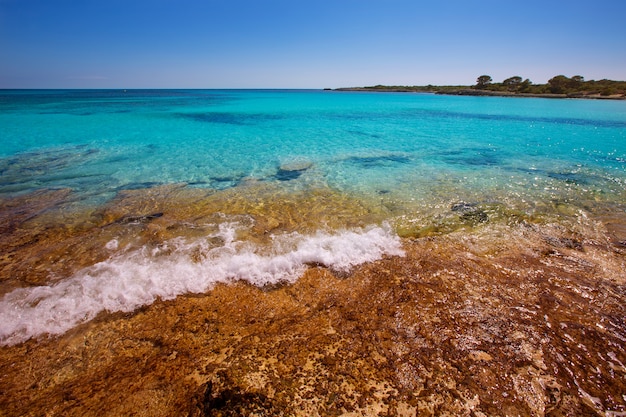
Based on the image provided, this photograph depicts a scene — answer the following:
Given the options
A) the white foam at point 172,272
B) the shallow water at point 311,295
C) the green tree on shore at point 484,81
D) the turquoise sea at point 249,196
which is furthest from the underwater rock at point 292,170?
Answer: the green tree on shore at point 484,81

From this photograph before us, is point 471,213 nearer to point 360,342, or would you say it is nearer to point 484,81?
point 360,342

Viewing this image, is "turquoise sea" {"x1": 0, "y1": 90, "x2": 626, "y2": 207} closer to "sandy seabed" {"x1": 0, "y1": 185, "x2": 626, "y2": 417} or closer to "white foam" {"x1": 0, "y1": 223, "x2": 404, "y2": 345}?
"white foam" {"x1": 0, "y1": 223, "x2": 404, "y2": 345}

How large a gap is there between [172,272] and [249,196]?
16.3 feet

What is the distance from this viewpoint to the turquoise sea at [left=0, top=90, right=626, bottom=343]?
Result: 5785mm

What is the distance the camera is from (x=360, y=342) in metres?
4.25

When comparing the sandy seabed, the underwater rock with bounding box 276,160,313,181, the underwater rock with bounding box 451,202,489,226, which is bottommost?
the sandy seabed

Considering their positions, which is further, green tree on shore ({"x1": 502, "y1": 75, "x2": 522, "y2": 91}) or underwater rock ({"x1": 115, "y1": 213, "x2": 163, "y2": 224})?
green tree on shore ({"x1": 502, "y1": 75, "x2": 522, "y2": 91})

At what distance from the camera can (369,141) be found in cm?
2231

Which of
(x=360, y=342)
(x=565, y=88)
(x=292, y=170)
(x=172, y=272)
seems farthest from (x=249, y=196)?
(x=565, y=88)

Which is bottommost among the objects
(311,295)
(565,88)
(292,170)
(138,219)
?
(311,295)

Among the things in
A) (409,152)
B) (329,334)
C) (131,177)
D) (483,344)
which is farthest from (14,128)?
(483,344)

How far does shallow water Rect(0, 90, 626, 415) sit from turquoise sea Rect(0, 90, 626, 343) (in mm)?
72

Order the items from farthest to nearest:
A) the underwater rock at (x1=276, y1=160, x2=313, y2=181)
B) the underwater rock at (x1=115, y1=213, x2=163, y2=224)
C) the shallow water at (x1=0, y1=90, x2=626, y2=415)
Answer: the underwater rock at (x1=276, y1=160, x2=313, y2=181) → the underwater rock at (x1=115, y1=213, x2=163, y2=224) → the shallow water at (x1=0, y1=90, x2=626, y2=415)

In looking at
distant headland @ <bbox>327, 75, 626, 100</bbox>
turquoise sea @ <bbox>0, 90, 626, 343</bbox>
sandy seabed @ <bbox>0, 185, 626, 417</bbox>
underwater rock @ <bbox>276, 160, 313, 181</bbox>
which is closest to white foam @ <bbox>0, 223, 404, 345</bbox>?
turquoise sea @ <bbox>0, 90, 626, 343</bbox>
